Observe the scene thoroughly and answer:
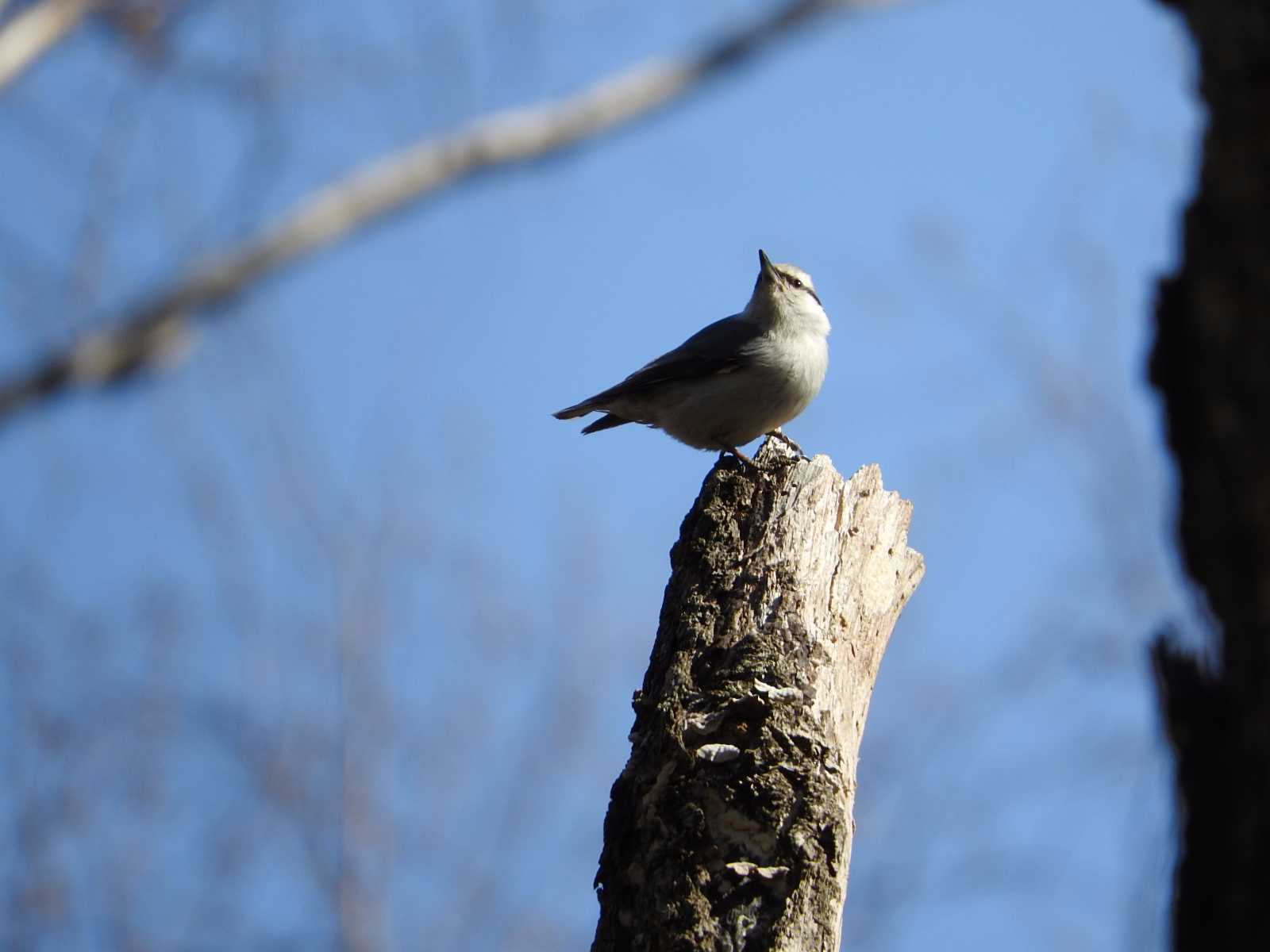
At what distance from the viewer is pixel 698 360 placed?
5980 millimetres

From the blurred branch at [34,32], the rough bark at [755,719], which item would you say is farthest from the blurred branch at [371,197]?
the rough bark at [755,719]

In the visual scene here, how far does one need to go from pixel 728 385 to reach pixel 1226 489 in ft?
14.2

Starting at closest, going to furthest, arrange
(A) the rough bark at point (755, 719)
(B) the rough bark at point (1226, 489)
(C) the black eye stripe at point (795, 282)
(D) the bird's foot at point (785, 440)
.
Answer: (B) the rough bark at point (1226, 489), (A) the rough bark at point (755, 719), (D) the bird's foot at point (785, 440), (C) the black eye stripe at point (795, 282)

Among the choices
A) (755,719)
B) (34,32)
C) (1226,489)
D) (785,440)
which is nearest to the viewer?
(1226,489)

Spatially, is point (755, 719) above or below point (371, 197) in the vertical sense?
below

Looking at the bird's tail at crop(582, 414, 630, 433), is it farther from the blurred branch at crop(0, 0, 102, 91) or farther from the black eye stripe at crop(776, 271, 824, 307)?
the blurred branch at crop(0, 0, 102, 91)

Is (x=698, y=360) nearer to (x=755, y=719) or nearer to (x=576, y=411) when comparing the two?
(x=576, y=411)

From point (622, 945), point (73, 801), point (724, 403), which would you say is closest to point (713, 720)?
point (622, 945)

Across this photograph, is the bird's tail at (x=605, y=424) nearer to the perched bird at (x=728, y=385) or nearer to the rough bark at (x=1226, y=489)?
the perched bird at (x=728, y=385)

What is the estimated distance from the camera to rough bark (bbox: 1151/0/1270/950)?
1448mm

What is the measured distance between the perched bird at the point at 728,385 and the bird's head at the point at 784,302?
1 centimetres

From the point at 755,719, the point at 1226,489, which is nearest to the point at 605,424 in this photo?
the point at 755,719

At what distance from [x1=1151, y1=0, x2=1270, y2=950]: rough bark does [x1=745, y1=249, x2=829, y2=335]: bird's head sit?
4612mm

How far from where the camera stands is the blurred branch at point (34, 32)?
297 inches
